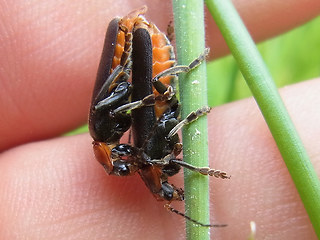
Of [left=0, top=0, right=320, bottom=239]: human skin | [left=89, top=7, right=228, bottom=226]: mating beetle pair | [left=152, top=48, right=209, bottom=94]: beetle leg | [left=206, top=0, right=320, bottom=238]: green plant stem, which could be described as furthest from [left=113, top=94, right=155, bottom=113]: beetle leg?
[left=0, top=0, right=320, bottom=239]: human skin

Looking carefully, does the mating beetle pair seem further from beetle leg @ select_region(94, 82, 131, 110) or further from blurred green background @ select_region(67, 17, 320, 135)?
blurred green background @ select_region(67, 17, 320, 135)

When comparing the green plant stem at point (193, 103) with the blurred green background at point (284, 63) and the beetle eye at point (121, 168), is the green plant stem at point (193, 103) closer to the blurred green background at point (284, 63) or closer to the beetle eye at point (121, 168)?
the beetle eye at point (121, 168)

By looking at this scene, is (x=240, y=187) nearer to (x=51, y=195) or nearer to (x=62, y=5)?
(x=51, y=195)

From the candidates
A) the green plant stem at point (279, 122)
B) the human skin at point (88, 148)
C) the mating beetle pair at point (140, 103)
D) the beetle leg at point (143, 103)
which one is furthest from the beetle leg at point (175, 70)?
the human skin at point (88, 148)

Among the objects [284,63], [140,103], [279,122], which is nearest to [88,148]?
[140,103]

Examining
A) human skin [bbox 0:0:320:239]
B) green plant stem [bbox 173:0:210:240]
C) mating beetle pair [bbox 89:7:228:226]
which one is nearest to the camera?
green plant stem [bbox 173:0:210:240]

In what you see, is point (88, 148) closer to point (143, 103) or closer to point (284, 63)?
point (143, 103)
